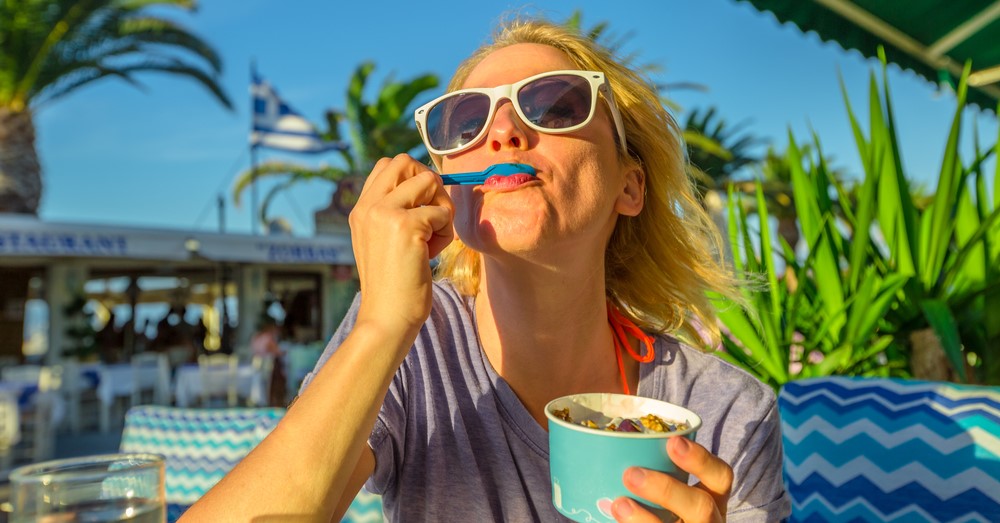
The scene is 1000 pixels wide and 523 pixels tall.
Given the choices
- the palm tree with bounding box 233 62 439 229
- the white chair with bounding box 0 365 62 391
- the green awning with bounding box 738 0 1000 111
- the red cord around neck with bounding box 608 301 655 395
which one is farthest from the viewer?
the palm tree with bounding box 233 62 439 229

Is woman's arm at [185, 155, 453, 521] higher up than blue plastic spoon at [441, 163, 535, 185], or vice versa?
blue plastic spoon at [441, 163, 535, 185]

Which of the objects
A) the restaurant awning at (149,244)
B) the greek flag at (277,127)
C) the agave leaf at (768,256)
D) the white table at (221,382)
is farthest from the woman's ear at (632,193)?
the greek flag at (277,127)

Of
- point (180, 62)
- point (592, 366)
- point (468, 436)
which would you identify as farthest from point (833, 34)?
point (180, 62)

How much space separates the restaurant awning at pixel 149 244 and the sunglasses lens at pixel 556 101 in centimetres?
930

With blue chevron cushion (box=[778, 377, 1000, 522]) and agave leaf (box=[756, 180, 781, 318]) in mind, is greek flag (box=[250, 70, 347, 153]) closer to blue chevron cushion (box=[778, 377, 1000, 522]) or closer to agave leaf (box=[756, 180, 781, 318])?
agave leaf (box=[756, 180, 781, 318])

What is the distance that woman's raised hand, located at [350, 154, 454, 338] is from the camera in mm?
1043

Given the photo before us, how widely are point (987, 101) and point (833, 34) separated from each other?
1936 millimetres

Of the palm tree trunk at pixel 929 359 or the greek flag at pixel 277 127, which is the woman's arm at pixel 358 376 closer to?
the palm tree trunk at pixel 929 359

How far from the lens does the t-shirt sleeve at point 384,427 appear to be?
1.29m

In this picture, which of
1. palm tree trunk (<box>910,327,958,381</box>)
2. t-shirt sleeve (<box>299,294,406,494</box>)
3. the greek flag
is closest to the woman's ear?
t-shirt sleeve (<box>299,294,406,494</box>)

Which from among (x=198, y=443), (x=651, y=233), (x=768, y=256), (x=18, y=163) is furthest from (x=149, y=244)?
(x=651, y=233)

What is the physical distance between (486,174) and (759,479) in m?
0.84

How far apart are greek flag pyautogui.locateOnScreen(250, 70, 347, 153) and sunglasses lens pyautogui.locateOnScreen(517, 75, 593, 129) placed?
14207 mm

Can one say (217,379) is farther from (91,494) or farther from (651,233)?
(91,494)
